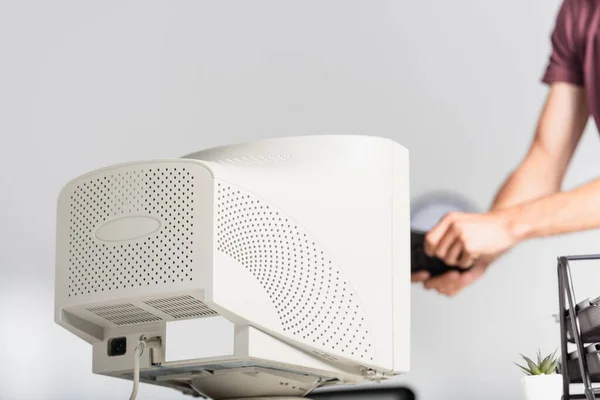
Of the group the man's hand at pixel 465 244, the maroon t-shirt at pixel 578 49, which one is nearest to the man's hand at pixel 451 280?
the man's hand at pixel 465 244

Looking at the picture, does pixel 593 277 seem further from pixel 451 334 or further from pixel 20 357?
pixel 20 357

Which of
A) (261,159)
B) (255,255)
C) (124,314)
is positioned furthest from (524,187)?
(124,314)

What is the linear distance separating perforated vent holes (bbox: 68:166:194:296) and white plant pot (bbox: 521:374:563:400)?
0.91m

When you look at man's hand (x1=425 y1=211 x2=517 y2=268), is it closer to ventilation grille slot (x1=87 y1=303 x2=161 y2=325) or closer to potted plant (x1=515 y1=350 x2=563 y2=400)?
potted plant (x1=515 y1=350 x2=563 y2=400)

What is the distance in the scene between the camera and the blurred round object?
6.37ft

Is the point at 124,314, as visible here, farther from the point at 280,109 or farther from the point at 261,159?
the point at 280,109

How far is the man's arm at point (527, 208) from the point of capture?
6.21 feet

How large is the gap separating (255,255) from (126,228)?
0.18 m

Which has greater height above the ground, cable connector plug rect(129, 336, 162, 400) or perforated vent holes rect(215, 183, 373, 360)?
perforated vent holes rect(215, 183, 373, 360)

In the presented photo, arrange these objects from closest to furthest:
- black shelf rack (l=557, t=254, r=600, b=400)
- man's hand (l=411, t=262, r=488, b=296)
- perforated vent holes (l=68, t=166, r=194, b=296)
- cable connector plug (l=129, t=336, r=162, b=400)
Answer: perforated vent holes (l=68, t=166, r=194, b=296)
cable connector plug (l=129, t=336, r=162, b=400)
black shelf rack (l=557, t=254, r=600, b=400)
man's hand (l=411, t=262, r=488, b=296)

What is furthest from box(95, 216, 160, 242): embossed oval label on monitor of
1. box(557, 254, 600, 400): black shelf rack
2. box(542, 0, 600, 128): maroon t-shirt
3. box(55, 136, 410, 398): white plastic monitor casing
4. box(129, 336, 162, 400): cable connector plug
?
box(542, 0, 600, 128): maroon t-shirt

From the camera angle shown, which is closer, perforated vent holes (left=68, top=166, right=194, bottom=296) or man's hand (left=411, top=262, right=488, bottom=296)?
perforated vent holes (left=68, top=166, right=194, bottom=296)

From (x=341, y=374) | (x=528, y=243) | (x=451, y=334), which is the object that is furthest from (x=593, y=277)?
(x=341, y=374)

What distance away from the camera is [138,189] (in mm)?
1262
